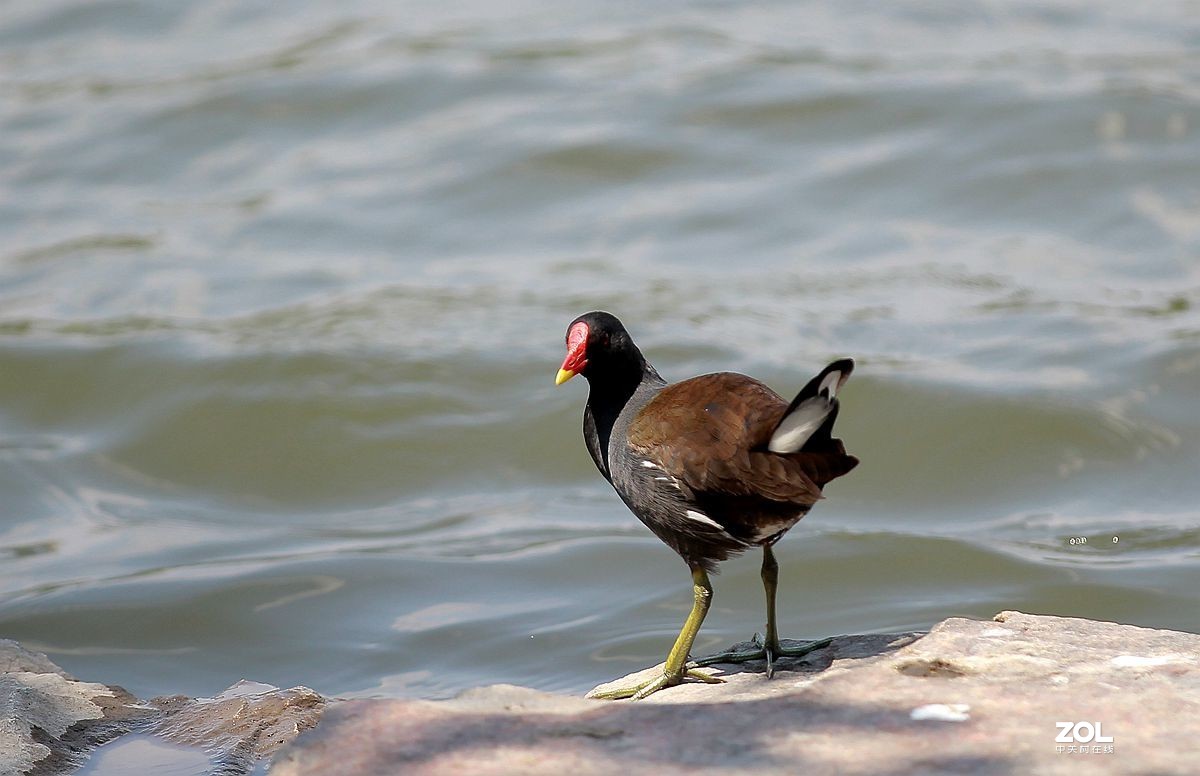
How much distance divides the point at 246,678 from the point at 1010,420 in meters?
4.30

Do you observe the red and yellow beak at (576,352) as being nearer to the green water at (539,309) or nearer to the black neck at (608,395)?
the black neck at (608,395)

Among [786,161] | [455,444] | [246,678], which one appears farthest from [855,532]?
[786,161]

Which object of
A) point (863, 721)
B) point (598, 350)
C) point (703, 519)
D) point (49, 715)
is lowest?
point (863, 721)

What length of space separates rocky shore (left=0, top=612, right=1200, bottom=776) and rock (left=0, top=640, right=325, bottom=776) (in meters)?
0.11

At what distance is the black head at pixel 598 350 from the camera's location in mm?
4129

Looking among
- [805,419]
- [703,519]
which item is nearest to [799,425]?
[805,419]

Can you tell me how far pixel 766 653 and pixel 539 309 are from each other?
5.16m

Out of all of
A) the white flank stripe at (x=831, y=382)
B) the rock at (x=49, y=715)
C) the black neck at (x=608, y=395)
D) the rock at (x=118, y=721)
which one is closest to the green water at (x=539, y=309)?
the rock at (x=49, y=715)

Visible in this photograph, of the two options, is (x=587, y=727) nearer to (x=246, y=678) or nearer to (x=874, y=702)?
(x=874, y=702)

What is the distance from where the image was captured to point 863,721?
2.99 metres

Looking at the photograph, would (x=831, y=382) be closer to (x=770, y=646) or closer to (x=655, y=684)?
(x=770, y=646)

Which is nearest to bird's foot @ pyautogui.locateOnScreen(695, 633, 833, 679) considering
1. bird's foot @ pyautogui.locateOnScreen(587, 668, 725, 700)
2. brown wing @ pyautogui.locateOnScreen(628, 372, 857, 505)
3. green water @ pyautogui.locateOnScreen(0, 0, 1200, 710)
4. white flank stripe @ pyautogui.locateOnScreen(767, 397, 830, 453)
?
bird's foot @ pyautogui.locateOnScreen(587, 668, 725, 700)

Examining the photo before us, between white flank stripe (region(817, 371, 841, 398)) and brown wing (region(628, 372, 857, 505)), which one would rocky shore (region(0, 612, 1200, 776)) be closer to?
brown wing (region(628, 372, 857, 505))

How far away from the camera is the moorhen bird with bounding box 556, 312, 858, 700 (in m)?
3.53
